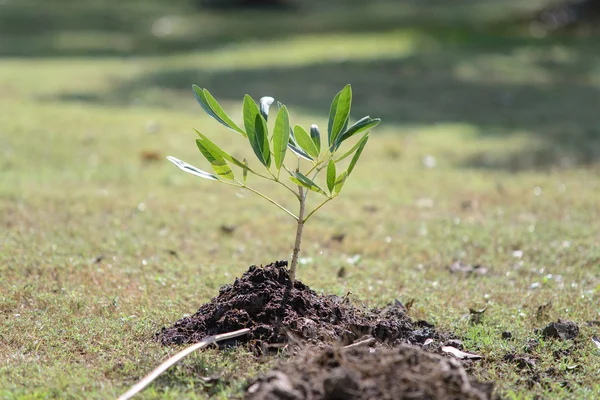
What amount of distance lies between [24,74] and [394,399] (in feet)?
35.8

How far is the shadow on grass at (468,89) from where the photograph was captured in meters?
8.66

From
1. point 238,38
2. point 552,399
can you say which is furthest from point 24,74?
point 552,399

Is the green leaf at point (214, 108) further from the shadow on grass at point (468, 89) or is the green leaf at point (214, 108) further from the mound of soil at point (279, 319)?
the shadow on grass at point (468, 89)

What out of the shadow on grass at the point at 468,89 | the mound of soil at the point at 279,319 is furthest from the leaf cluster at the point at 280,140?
the shadow on grass at the point at 468,89

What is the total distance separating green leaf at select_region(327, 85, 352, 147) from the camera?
3252 mm

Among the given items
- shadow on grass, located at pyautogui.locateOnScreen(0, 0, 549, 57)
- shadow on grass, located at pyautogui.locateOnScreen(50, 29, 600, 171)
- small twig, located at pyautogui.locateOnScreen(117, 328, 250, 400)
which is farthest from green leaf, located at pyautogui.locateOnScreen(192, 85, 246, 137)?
shadow on grass, located at pyautogui.locateOnScreen(0, 0, 549, 57)

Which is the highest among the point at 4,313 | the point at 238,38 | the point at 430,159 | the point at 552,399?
the point at 238,38

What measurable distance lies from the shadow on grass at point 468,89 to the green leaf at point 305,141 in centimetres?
467

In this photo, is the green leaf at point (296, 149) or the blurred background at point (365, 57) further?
the blurred background at point (365, 57)

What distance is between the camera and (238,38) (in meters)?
17.4

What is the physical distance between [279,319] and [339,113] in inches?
35.8

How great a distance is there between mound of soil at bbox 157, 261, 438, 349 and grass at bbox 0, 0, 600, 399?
0.16 meters

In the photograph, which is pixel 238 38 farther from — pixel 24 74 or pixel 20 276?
pixel 20 276

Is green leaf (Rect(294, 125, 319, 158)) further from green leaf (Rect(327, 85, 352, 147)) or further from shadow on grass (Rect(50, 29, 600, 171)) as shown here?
shadow on grass (Rect(50, 29, 600, 171))
